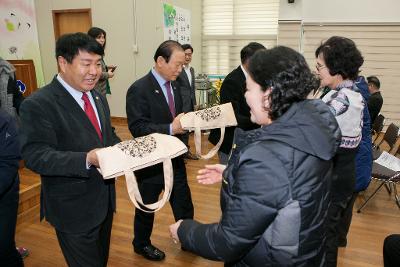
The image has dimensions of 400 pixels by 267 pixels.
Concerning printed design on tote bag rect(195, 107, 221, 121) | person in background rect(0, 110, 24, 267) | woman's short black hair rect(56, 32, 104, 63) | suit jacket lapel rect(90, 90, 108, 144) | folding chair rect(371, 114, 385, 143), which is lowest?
folding chair rect(371, 114, 385, 143)

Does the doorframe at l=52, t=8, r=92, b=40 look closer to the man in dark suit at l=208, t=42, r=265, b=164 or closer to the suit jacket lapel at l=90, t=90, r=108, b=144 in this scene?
the man in dark suit at l=208, t=42, r=265, b=164

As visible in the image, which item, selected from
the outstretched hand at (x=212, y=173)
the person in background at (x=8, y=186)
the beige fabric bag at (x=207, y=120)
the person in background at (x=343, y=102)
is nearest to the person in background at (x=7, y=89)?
the person in background at (x=8, y=186)


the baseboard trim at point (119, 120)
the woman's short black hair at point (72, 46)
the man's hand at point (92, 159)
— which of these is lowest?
the baseboard trim at point (119, 120)

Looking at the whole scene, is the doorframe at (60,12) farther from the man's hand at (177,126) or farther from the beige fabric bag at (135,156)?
the beige fabric bag at (135,156)

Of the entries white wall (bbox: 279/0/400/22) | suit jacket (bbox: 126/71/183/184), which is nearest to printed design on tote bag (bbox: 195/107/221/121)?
suit jacket (bbox: 126/71/183/184)

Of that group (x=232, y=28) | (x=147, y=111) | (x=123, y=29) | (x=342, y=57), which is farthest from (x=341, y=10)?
(x=147, y=111)

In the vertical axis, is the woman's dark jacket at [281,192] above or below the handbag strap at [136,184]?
above

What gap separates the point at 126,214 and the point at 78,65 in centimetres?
217

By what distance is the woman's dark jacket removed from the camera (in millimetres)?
890

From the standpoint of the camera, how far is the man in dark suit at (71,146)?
1.36 m

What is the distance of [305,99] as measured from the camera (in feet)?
3.35

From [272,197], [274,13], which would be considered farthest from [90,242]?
[274,13]

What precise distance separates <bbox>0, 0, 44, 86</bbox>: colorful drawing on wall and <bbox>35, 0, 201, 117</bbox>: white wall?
1916 millimetres

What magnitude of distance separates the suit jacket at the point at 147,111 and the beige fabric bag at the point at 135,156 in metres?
0.58
